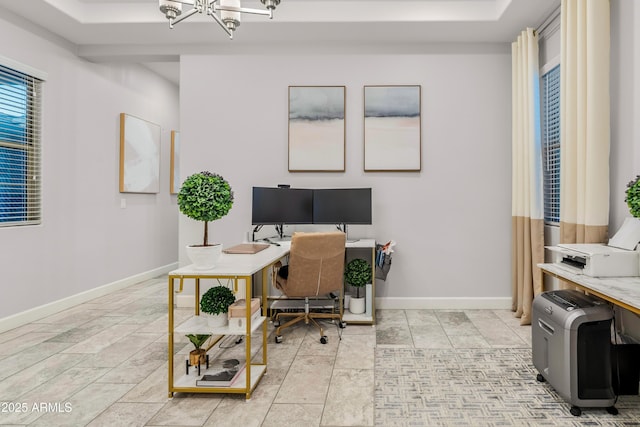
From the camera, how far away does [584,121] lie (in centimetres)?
260

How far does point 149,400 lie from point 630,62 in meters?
3.65

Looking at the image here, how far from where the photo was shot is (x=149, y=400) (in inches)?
83.2

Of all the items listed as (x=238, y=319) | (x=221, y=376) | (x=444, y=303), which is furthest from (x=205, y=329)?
(x=444, y=303)

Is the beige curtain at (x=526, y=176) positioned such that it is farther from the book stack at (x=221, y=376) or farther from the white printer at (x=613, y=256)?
the book stack at (x=221, y=376)

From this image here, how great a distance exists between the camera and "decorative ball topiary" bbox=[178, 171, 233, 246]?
83.0 inches

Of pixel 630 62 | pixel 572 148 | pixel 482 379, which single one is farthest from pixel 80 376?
pixel 630 62

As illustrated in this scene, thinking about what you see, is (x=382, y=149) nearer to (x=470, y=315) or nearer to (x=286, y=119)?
(x=286, y=119)

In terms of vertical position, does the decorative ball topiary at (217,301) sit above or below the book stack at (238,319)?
above

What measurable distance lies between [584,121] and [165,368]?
3.41 m

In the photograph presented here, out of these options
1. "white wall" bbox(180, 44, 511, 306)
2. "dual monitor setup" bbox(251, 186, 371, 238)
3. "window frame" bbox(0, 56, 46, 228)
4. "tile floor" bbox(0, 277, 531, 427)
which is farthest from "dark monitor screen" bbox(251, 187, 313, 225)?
"window frame" bbox(0, 56, 46, 228)

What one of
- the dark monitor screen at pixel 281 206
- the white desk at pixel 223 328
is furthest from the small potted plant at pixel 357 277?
the white desk at pixel 223 328

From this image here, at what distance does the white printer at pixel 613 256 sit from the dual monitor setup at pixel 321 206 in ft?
5.85

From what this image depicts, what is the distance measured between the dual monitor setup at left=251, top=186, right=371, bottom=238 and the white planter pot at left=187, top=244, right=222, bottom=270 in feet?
4.83

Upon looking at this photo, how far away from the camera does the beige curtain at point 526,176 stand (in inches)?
131
